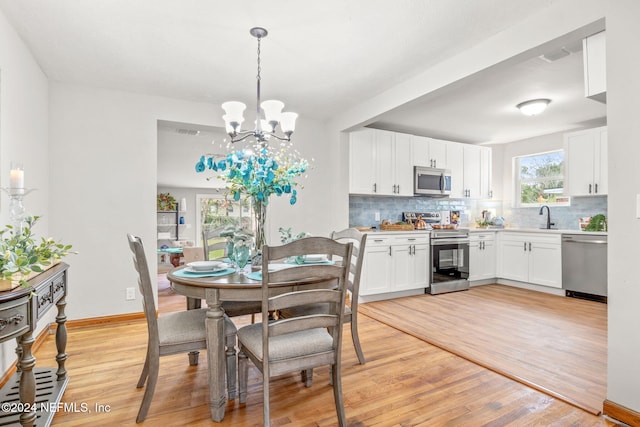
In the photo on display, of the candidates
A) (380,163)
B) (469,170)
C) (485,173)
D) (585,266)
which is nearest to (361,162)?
(380,163)

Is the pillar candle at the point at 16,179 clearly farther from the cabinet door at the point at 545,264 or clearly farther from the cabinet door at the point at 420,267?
the cabinet door at the point at 545,264

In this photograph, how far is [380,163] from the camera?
15.4 feet

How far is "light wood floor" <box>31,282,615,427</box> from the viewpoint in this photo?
6.03 feet

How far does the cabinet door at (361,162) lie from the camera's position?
4.46 m

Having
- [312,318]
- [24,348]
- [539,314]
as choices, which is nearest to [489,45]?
[312,318]

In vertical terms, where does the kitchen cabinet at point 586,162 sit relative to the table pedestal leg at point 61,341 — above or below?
above

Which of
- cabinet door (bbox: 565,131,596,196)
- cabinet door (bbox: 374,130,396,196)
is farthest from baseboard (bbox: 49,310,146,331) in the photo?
cabinet door (bbox: 565,131,596,196)

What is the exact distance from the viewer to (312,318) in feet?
5.56

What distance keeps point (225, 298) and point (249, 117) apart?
2.86m

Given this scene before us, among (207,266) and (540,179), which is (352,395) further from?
(540,179)

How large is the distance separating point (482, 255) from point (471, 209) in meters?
1.14

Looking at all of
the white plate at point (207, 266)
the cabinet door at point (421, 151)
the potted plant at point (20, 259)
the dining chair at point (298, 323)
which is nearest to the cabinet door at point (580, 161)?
the cabinet door at point (421, 151)

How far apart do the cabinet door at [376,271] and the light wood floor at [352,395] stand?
1431 millimetres

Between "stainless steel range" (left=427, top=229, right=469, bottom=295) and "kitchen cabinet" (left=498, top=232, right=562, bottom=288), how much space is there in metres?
0.75
